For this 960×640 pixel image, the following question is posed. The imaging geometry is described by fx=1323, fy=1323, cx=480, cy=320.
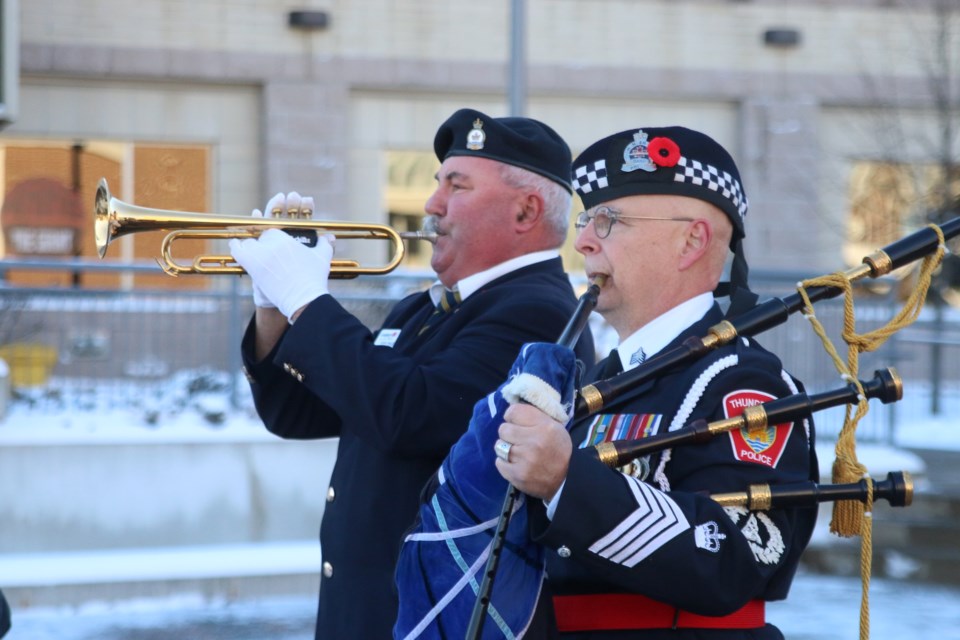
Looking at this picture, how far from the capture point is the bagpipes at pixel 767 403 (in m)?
2.09

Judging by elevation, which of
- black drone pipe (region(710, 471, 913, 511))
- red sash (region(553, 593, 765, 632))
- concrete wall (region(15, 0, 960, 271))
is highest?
concrete wall (region(15, 0, 960, 271))

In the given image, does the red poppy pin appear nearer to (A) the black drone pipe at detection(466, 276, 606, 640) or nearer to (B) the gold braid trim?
(B) the gold braid trim

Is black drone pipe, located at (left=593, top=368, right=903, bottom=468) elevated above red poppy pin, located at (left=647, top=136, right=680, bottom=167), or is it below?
below

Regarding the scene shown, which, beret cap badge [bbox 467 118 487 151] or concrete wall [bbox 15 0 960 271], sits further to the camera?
concrete wall [bbox 15 0 960 271]

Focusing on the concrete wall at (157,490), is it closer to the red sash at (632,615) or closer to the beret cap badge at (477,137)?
the beret cap badge at (477,137)

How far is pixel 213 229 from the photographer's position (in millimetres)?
3102

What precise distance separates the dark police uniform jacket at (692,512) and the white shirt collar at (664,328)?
0.07ft

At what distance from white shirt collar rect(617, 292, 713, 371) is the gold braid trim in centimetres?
20

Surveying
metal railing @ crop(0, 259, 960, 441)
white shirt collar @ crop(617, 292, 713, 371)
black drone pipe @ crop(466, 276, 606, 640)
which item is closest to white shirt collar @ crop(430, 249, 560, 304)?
white shirt collar @ crop(617, 292, 713, 371)

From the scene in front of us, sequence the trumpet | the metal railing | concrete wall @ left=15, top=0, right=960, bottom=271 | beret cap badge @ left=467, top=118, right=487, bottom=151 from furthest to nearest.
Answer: concrete wall @ left=15, top=0, right=960, bottom=271
the metal railing
beret cap badge @ left=467, top=118, right=487, bottom=151
the trumpet

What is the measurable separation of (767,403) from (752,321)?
0.16m

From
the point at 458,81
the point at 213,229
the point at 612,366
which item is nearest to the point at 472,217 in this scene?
the point at 213,229

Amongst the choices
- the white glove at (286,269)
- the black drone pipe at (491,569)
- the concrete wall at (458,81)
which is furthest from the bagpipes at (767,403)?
the concrete wall at (458,81)

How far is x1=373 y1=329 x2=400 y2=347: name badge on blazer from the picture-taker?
Result: 3289 millimetres
